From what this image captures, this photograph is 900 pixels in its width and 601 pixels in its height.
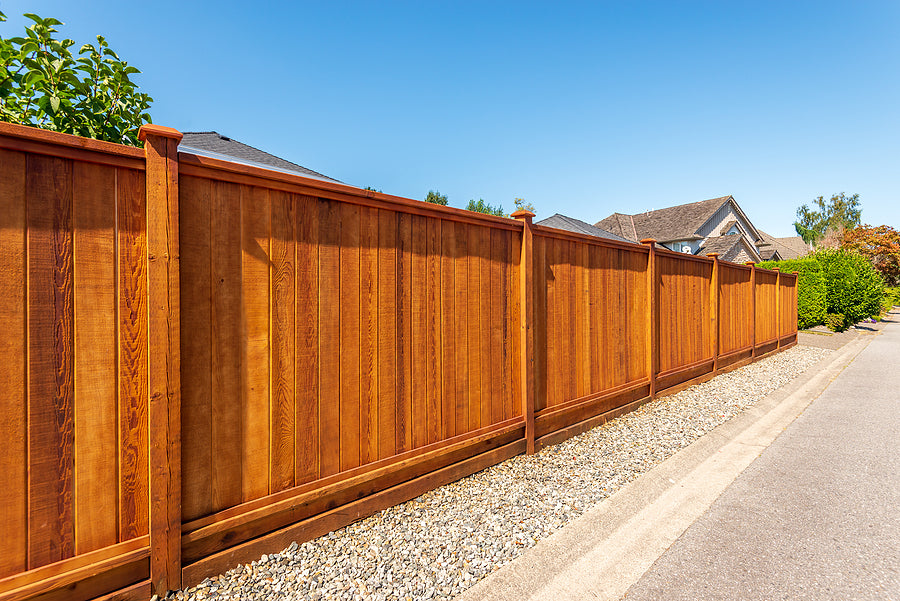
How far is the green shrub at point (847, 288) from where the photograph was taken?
13.3 metres

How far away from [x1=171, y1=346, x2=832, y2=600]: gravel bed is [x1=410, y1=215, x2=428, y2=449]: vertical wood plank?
518 mm

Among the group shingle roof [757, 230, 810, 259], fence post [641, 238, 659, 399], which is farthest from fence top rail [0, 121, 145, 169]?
shingle roof [757, 230, 810, 259]

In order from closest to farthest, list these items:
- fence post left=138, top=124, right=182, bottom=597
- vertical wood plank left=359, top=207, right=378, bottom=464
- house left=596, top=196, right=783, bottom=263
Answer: fence post left=138, top=124, right=182, bottom=597
vertical wood plank left=359, top=207, right=378, bottom=464
house left=596, top=196, right=783, bottom=263

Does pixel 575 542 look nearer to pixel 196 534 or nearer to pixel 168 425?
pixel 196 534

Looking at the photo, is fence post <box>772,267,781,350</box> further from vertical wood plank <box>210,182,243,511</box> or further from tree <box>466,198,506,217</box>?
tree <box>466,198,506,217</box>

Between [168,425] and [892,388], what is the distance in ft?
30.6

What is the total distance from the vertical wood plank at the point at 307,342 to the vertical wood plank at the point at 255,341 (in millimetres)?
162

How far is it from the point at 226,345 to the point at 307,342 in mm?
400

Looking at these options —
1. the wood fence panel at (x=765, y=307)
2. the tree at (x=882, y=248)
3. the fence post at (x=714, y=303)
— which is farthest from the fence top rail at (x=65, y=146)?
the tree at (x=882, y=248)

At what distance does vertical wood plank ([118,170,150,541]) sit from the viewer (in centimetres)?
167

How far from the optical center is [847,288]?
13219 mm

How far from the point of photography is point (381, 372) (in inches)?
98.8

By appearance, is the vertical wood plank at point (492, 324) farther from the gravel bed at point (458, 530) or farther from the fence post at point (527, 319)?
the gravel bed at point (458, 530)

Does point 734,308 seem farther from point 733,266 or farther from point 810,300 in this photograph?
point 810,300
